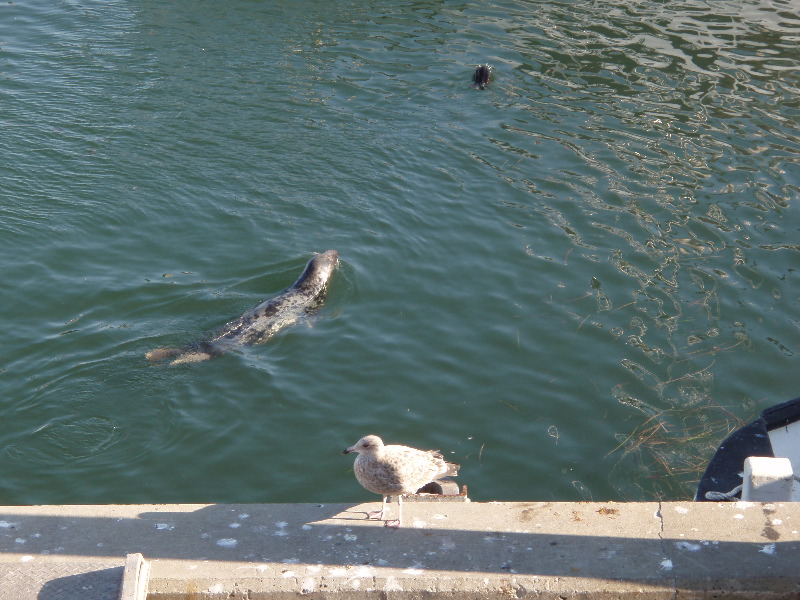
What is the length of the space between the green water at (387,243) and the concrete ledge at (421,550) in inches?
111

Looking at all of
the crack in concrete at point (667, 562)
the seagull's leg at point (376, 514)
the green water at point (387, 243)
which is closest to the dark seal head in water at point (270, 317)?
the green water at point (387, 243)

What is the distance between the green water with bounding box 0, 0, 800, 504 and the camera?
8797 mm

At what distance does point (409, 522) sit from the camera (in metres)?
5.26

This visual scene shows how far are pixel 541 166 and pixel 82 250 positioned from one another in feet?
23.1

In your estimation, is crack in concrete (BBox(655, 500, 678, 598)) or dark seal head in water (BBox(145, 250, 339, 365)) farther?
dark seal head in water (BBox(145, 250, 339, 365))

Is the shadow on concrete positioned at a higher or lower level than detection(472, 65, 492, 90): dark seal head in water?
higher

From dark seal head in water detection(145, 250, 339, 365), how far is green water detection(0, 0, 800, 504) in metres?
0.23

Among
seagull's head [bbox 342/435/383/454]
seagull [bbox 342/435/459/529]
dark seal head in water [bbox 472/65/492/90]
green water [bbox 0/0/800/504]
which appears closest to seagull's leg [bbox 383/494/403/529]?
seagull [bbox 342/435/459/529]

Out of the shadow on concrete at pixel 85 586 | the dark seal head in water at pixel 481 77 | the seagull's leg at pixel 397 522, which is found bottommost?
the dark seal head in water at pixel 481 77

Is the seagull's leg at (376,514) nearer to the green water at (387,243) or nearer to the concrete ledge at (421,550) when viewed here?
the concrete ledge at (421,550)

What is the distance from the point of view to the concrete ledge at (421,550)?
184 inches

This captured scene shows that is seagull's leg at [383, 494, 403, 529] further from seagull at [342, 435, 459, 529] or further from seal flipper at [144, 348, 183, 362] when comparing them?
seal flipper at [144, 348, 183, 362]

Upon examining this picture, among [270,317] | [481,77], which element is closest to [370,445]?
[270,317]

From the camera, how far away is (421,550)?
196 inches
